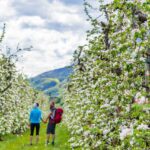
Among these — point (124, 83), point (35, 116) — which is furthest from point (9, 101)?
point (124, 83)

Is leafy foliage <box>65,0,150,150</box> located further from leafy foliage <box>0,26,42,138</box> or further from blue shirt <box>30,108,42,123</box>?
leafy foliage <box>0,26,42,138</box>

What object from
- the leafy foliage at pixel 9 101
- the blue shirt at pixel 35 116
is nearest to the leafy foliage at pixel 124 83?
the blue shirt at pixel 35 116

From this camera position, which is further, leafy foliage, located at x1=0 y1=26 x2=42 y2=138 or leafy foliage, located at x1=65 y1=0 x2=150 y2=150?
leafy foliage, located at x1=0 y1=26 x2=42 y2=138

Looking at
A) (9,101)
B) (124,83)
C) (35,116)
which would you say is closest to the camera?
(124,83)

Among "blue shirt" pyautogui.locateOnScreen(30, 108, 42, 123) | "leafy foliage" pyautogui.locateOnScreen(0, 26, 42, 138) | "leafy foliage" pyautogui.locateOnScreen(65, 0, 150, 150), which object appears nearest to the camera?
"leafy foliage" pyautogui.locateOnScreen(65, 0, 150, 150)

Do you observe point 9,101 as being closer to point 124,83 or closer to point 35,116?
point 35,116

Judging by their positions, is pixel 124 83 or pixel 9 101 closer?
pixel 124 83

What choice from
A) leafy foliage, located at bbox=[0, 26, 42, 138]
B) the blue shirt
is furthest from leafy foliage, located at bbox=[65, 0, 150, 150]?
leafy foliage, located at bbox=[0, 26, 42, 138]

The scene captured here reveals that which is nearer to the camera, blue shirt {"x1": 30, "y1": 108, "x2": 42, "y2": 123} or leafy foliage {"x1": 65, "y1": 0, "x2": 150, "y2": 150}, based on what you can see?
leafy foliage {"x1": 65, "y1": 0, "x2": 150, "y2": 150}

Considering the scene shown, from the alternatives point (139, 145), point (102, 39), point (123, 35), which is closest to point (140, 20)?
point (123, 35)

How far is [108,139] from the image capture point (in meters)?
12.4

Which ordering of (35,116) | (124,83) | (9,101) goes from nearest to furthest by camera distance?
(124,83), (35,116), (9,101)

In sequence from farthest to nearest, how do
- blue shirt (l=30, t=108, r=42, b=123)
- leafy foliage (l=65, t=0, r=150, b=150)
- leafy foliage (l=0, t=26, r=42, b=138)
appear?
1. leafy foliage (l=0, t=26, r=42, b=138)
2. blue shirt (l=30, t=108, r=42, b=123)
3. leafy foliage (l=65, t=0, r=150, b=150)

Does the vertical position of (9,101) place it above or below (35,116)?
above
